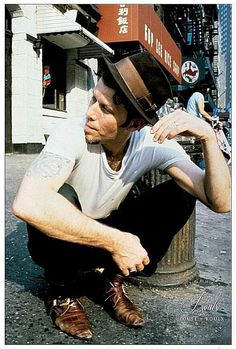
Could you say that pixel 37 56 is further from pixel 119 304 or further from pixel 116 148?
pixel 119 304

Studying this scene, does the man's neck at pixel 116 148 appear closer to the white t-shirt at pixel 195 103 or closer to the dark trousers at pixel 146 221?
the dark trousers at pixel 146 221

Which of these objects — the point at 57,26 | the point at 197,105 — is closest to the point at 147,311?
the point at 197,105

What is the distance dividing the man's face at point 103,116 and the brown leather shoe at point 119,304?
88 centimetres

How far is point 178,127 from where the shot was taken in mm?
1859

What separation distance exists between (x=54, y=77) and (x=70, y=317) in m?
11.0

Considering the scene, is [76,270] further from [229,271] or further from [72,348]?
[229,271]

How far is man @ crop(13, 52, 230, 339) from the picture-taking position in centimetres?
168

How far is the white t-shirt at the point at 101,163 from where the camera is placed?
183cm

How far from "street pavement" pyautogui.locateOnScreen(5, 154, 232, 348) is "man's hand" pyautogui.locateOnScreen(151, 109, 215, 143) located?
3.35 ft

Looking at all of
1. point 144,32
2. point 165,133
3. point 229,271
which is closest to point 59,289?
point 165,133

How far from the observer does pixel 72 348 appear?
1.73m

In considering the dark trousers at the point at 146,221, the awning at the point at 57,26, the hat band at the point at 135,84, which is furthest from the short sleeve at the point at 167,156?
the awning at the point at 57,26
